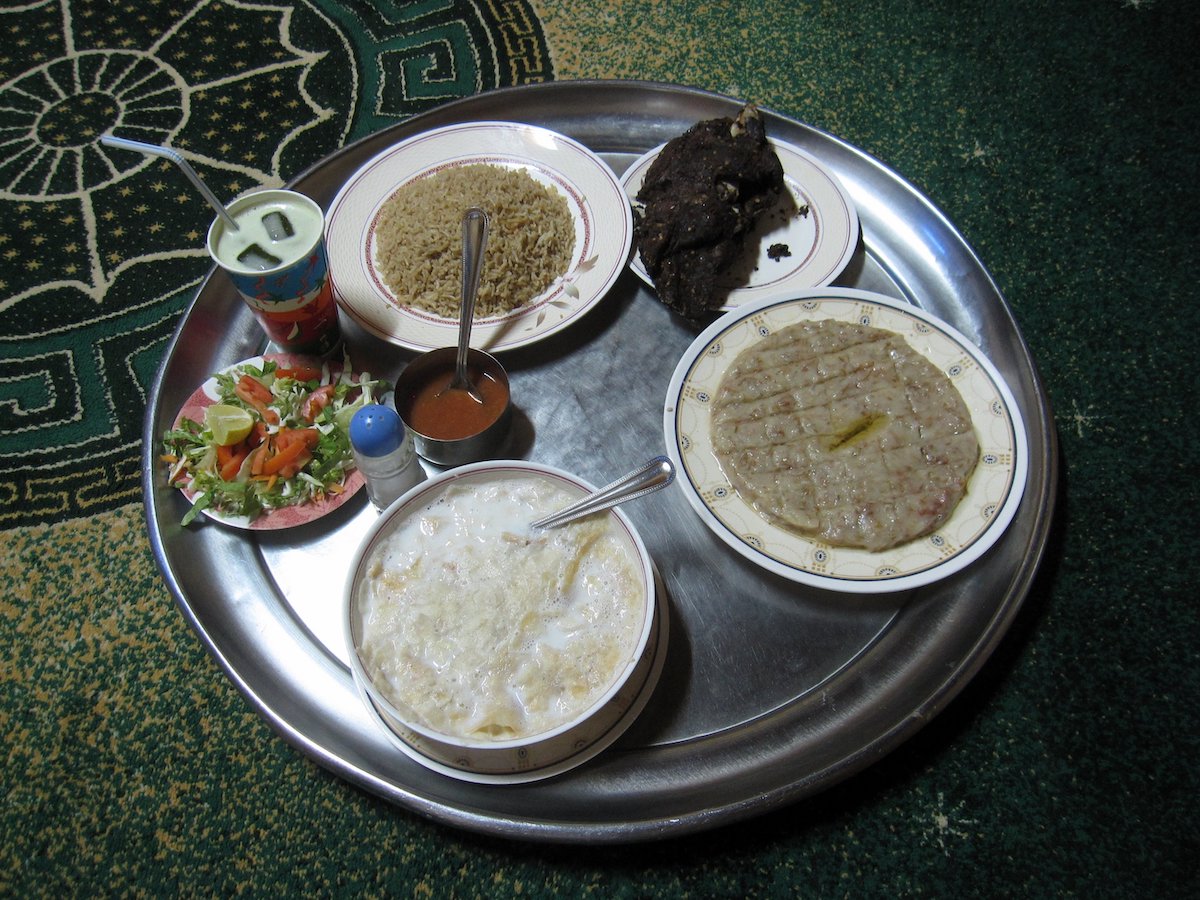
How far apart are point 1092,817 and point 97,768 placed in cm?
214

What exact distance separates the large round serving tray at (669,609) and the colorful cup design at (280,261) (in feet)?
0.52

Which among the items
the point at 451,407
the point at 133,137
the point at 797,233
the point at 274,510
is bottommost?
the point at 133,137

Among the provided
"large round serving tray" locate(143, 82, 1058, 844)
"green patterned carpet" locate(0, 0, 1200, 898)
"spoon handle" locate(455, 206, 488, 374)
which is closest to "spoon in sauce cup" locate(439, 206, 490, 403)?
"spoon handle" locate(455, 206, 488, 374)

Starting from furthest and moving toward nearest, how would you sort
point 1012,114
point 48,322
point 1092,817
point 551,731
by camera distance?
point 1012,114 < point 48,322 < point 1092,817 < point 551,731

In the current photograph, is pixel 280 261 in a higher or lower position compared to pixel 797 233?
lower

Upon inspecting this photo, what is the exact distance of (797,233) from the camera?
6.81ft

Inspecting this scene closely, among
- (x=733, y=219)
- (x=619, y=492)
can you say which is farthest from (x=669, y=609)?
(x=733, y=219)

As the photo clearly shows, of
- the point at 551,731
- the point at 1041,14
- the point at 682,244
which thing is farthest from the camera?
the point at 1041,14

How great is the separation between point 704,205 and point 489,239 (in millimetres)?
510

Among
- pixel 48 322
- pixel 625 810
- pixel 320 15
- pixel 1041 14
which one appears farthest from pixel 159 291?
pixel 1041 14

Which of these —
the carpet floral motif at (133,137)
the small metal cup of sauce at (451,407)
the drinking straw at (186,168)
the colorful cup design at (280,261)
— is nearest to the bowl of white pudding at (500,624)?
the small metal cup of sauce at (451,407)

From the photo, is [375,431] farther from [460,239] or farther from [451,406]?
[460,239]

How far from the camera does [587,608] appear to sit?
1.48 meters

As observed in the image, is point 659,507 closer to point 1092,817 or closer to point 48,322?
point 1092,817
